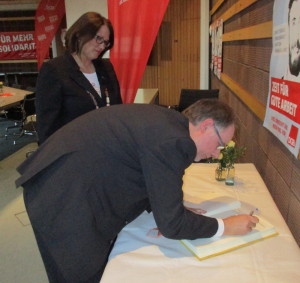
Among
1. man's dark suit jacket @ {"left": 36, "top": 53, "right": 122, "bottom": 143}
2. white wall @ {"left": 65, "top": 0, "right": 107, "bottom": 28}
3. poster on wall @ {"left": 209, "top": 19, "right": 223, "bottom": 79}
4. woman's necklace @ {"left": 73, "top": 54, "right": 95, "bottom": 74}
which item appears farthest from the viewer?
white wall @ {"left": 65, "top": 0, "right": 107, "bottom": 28}

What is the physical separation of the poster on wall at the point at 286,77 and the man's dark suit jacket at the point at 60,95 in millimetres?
918

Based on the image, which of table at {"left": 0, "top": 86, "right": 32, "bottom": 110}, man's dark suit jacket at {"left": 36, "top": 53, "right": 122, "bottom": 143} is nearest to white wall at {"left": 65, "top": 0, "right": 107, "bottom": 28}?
table at {"left": 0, "top": 86, "right": 32, "bottom": 110}

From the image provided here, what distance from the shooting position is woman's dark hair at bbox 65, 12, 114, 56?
1693 millimetres

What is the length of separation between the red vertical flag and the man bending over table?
5594mm

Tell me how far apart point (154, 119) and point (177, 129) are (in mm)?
81

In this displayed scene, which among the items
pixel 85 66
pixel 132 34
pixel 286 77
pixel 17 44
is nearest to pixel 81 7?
pixel 132 34

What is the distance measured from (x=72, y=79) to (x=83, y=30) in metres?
0.26

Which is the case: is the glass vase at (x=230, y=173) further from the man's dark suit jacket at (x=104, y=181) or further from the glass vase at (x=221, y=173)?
the man's dark suit jacket at (x=104, y=181)

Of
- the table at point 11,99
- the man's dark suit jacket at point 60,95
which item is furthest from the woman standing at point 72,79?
the table at point 11,99

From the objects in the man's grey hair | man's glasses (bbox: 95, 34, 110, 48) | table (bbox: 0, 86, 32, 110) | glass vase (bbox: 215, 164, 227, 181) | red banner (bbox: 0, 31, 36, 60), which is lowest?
glass vase (bbox: 215, 164, 227, 181)

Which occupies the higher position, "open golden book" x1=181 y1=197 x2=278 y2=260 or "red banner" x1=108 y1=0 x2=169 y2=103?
"red banner" x1=108 y1=0 x2=169 y2=103

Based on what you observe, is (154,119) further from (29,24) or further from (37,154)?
(29,24)

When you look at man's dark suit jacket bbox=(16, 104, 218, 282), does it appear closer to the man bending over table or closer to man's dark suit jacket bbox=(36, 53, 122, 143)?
the man bending over table

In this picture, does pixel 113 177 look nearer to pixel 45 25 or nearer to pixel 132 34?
pixel 132 34
